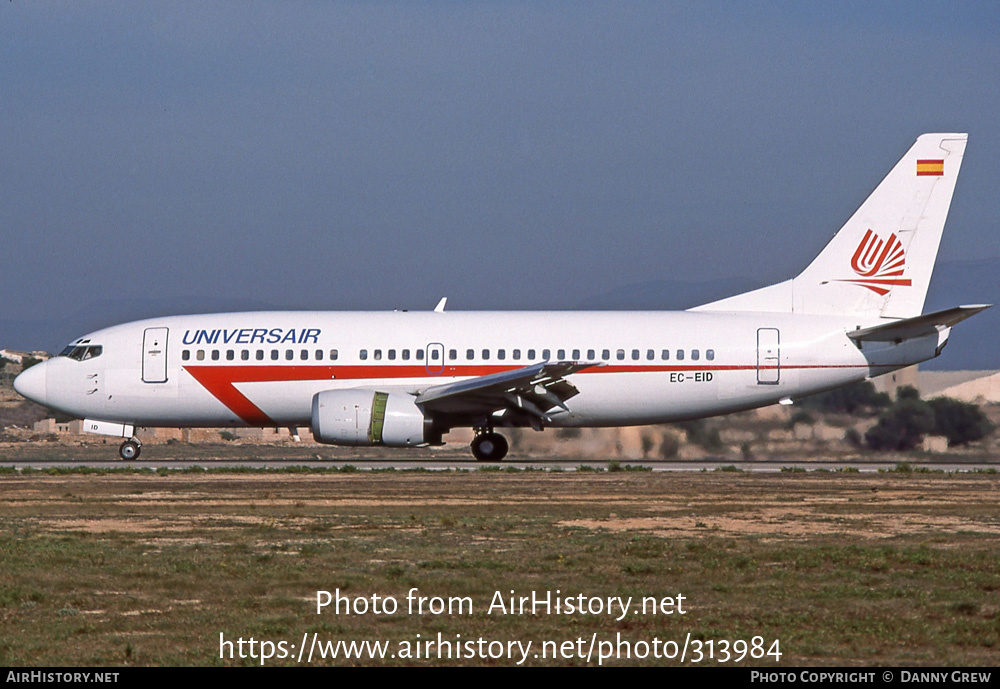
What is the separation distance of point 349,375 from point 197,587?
19.4 meters

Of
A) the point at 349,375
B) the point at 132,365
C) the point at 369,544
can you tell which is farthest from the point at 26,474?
the point at 369,544

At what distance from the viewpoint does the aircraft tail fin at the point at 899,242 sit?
33344 mm

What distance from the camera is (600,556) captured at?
16031 millimetres

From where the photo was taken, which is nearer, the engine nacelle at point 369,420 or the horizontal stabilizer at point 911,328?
the horizontal stabilizer at point 911,328

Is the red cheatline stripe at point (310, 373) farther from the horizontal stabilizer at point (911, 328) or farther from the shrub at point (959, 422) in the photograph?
the shrub at point (959, 422)

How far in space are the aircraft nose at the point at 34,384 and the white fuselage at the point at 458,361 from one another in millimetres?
129

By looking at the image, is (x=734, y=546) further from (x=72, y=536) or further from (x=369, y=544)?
(x=72, y=536)

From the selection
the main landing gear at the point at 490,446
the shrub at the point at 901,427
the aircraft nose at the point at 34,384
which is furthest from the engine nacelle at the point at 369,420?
the shrub at the point at 901,427

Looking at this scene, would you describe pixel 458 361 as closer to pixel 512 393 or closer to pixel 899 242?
pixel 512 393

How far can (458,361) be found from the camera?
109 ft

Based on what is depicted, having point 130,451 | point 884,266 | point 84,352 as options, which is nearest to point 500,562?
point 884,266

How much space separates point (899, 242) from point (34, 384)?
73.2ft

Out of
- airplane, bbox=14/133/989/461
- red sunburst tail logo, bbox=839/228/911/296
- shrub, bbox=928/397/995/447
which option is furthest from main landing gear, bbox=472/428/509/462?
shrub, bbox=928/397/995/447

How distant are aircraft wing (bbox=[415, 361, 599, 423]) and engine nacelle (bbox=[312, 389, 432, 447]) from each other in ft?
1.91
